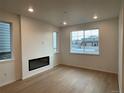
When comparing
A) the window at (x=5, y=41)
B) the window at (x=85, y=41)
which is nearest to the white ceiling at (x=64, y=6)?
the window at (x=5, y=41)

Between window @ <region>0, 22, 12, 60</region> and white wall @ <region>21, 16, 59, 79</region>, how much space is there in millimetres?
488

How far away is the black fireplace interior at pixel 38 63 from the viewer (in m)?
4.12

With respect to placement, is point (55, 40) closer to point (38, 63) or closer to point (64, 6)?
point (38, 63)

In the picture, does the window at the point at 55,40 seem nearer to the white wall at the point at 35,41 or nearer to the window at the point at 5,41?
the white wall at the point at 35,41

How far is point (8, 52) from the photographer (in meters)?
3.41

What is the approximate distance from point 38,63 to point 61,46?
2109mm

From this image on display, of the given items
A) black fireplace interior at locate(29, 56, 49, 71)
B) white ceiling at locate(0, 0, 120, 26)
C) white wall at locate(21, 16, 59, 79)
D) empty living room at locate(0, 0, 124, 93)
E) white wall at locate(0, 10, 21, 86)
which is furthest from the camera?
black fireplace interior at locate(29, 56, 49, 71)

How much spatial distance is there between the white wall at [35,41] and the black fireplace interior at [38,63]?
0.15m

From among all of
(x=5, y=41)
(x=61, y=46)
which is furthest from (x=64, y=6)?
(x=61, y=46)

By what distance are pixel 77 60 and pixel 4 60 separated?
145 inches

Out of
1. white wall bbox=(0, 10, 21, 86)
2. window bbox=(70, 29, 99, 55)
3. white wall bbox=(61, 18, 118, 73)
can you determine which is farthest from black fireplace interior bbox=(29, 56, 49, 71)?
white wall bbox=(61, 18, 118, 73)

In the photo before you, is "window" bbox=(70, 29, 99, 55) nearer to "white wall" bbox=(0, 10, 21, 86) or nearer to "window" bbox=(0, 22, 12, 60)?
"white wall" bbox=(0, 10, 21, 86)

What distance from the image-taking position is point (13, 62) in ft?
11.3

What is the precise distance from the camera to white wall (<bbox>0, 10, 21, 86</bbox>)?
10.4 feet
